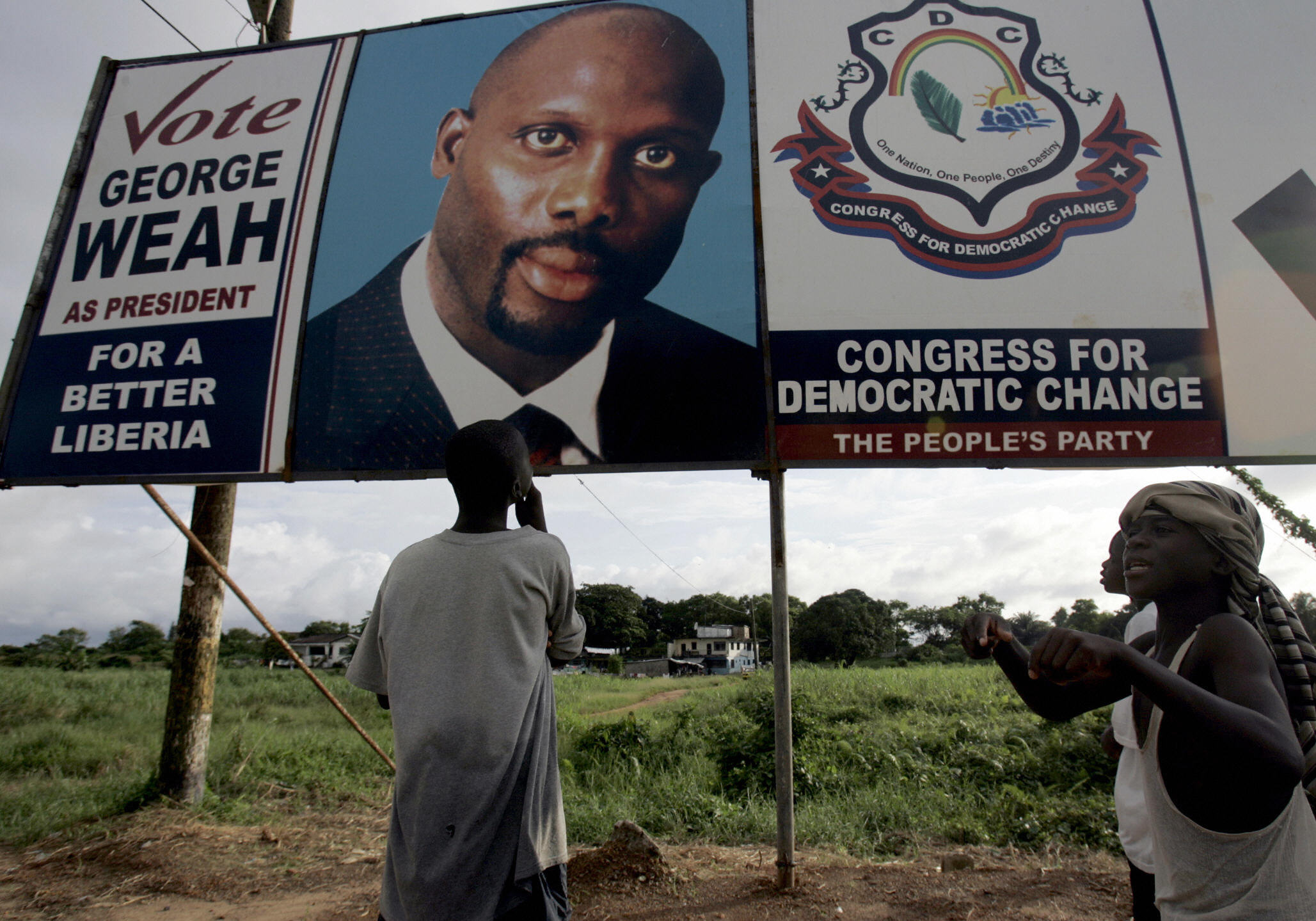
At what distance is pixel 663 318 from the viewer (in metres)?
3.45

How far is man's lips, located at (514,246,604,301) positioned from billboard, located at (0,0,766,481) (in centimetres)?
1

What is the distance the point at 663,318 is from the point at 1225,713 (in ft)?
8.68

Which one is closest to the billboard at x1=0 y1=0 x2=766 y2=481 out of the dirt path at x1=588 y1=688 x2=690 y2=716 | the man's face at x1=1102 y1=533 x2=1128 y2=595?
the man's face at x1=1102 y1=533 x2=1128 y2=595

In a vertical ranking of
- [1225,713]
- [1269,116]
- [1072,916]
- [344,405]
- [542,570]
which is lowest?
[1072,916]

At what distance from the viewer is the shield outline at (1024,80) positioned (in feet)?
11.4

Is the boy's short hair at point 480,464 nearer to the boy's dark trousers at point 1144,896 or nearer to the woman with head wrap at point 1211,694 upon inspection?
the woman with head wrap at point 1211,694

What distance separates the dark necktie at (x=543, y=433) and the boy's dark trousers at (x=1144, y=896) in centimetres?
234

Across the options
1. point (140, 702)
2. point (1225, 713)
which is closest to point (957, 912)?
point (1225, 713)

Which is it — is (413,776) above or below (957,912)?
above

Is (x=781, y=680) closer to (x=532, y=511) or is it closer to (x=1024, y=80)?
(x=532, y=511)

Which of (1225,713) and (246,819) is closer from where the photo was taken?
(1225,713)

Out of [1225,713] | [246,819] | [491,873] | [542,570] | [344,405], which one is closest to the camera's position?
[1225,713]

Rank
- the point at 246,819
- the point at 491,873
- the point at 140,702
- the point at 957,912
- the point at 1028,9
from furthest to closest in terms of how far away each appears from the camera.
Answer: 1. the point at 140,702
2. the point at 246,819
3. the point at 1028,9
4. the point at 957,912
5. the point at 491,873

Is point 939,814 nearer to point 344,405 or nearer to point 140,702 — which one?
point 344,405
